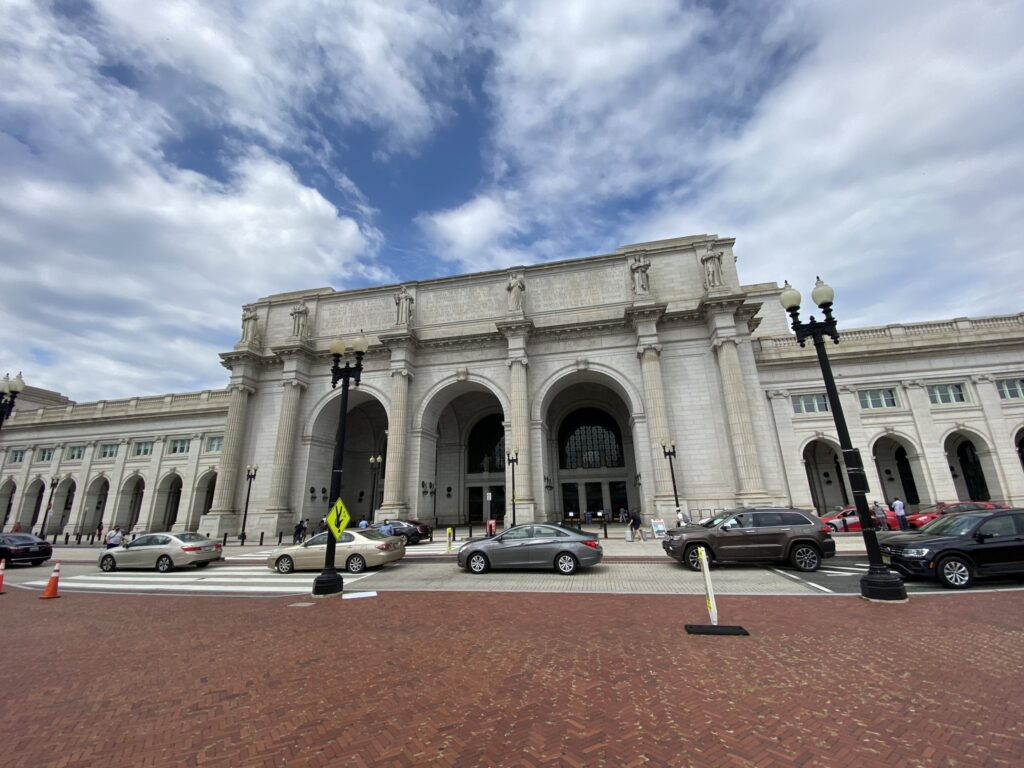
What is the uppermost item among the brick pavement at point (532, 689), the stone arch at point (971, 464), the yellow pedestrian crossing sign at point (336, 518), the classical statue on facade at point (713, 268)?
the classical statue on facade at point (713, 268)

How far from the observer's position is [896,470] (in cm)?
3052

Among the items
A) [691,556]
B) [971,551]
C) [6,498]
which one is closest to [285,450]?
[691,556]

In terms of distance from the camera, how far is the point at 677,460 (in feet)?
88.1

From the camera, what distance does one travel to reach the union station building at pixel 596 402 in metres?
27.1

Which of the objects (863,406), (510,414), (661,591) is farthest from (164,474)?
(863,406)

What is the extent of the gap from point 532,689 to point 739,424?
24.6m

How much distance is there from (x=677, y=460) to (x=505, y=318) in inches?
596

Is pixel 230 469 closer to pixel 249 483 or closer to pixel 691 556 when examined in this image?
pixel 249 483

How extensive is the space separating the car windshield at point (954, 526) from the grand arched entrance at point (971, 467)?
24.8 metres

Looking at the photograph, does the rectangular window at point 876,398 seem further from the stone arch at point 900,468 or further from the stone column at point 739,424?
the stone column at point 739,424

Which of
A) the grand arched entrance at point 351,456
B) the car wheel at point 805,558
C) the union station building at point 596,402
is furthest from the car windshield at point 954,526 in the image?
the grand arched entrance at point 351,456

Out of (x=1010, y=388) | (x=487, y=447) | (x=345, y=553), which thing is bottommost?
(x=345, y=553)

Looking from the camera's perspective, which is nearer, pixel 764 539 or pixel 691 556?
pixel 764 539

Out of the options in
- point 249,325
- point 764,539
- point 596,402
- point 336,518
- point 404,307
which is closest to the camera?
point 336,518
